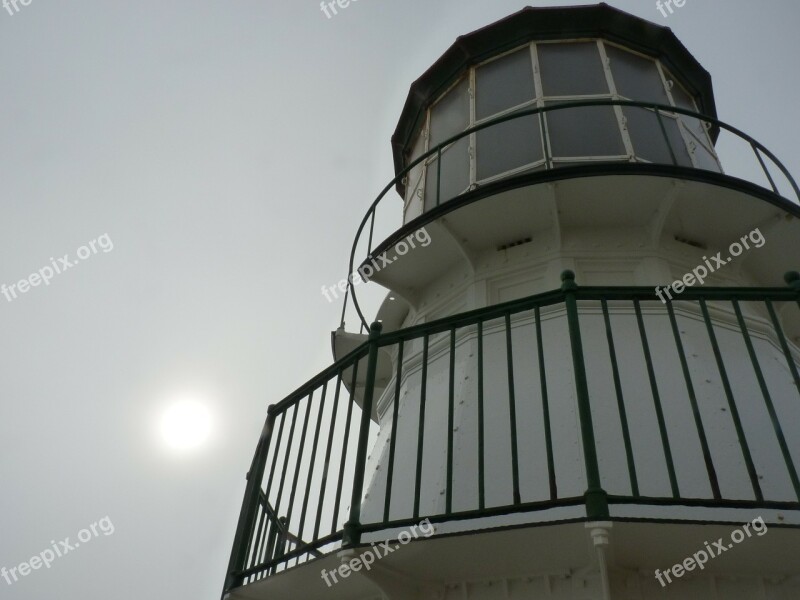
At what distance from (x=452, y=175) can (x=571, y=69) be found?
194 centimetres

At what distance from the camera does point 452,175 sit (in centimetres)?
700

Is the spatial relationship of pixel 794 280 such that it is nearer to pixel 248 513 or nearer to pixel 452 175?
pixel 248 513

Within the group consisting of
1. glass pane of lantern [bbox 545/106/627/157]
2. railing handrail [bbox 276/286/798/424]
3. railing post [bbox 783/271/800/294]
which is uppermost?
glass pane of lantern [bbox 545/106/627/157]

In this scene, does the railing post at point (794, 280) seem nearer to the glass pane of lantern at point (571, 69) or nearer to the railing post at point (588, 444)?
the railing post at point (588, 444)

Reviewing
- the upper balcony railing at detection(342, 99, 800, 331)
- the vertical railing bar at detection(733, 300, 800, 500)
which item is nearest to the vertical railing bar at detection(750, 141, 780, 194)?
the upper balcony railing at detection(342, 99, 800, 331)

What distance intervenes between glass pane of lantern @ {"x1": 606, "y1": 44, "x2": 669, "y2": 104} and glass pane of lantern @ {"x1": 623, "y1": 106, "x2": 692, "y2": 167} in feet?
1.62

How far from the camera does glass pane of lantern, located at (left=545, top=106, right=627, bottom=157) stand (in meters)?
6.16

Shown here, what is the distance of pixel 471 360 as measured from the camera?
5.25m

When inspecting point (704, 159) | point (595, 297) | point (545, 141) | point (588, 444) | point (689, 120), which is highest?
point (689, 120)

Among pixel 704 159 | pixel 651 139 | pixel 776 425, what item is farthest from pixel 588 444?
pixel 704 159

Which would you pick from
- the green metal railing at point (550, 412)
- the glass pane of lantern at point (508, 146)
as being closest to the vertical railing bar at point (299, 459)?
the green metal railing at point (550, 412)

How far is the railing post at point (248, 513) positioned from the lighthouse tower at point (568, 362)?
0.02 metres

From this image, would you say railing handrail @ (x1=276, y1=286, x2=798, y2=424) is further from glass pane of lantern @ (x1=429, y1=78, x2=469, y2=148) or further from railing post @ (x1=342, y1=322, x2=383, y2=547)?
glass pane of lantern @ (x1=429, y1=78, x2=469, y2=148)

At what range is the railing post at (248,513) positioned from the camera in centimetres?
411
